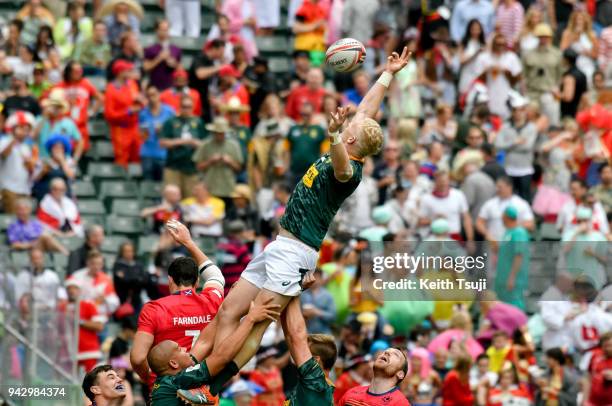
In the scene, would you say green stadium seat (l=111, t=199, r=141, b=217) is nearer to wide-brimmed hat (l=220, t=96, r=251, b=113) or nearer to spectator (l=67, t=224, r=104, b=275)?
wide-brimmed hat (l=220, t=96, r=251, b=113)

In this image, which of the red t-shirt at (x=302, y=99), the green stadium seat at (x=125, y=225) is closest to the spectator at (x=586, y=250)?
the red t-shirt at (x=302, y=99)

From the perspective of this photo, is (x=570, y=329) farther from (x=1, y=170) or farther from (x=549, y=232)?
(x=1, y=170)

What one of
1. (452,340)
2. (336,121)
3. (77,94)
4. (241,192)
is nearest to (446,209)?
(241,192)

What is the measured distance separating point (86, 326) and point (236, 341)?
7.08m

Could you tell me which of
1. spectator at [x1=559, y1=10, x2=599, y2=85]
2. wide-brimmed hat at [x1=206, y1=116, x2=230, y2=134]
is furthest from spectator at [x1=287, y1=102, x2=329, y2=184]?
spectator at [x1=559, y1=10, x2=599, y2=85]

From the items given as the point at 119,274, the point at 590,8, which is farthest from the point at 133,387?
the point at 590,8

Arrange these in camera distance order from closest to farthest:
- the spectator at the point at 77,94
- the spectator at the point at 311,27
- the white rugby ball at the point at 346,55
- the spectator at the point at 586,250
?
1. the white rugby ball at the point at 346,55
2. the spectator at the point at 586,250
3. the spectator at the point at 77,94
4. the spectator at the point at 311,27

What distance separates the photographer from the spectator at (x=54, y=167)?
22.0m

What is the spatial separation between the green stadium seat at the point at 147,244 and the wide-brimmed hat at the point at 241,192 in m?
1.11

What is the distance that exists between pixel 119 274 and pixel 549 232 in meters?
5.47

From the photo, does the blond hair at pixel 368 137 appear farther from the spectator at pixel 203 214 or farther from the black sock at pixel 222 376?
the spectator at pixel 203 214

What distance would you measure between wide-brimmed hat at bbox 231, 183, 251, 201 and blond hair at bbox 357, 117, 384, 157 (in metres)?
9.42

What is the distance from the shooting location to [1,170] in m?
22.1

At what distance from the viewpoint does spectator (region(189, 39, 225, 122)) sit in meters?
24.5
